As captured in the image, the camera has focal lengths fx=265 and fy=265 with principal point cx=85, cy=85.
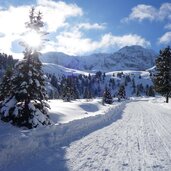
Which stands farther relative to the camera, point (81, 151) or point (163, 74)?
point (163, 74)

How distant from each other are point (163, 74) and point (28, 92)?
41.8 m

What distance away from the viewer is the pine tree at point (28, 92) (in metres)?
16.5

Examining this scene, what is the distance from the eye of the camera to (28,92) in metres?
17.5

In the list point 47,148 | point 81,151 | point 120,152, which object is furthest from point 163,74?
point 47,148

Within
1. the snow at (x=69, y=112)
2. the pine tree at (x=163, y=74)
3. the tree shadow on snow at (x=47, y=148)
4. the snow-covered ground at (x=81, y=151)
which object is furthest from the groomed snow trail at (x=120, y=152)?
the pine tree at (x=163, y=74)

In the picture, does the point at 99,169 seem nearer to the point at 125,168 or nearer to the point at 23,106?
the point at 125,168

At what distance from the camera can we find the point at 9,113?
16.6 m

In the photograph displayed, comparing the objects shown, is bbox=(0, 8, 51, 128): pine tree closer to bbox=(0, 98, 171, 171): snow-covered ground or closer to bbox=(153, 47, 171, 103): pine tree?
bbox=(0, 98, 171, 171): snow-covered ground

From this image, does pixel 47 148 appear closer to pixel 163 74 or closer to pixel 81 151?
pixel 81 151

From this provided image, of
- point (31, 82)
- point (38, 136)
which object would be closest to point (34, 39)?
point (31, 82)

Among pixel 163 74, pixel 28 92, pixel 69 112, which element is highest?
pixel 163 74

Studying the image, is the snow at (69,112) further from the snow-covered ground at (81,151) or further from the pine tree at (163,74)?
the pine tree at (163,74)

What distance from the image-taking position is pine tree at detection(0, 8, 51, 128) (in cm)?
1647

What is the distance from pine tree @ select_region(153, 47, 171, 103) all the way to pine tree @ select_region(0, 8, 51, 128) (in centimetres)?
3973
